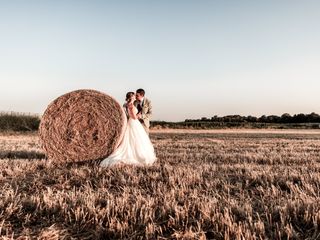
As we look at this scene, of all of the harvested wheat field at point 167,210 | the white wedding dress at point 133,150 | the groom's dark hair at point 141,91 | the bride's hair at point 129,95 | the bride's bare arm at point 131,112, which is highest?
the groom's dark hair at point 141,91

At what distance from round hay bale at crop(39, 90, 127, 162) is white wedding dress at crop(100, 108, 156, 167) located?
19 cm

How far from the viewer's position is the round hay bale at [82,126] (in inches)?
383

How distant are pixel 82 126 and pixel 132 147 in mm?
1307

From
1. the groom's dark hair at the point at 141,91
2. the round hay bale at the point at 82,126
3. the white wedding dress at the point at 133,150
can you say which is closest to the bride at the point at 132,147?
the white wedding dress at the point at 133,150

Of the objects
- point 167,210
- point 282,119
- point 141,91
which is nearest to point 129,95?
point 141,91

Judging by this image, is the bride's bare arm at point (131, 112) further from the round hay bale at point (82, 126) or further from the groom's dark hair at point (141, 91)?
the groom's dark hair at point (141, 91)

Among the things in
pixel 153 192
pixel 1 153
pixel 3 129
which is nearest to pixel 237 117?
pixel 3 129

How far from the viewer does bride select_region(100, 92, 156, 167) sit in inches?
369

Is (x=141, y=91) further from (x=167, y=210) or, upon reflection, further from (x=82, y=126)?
(x=167, y=210)

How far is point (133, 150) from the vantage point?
968 cm

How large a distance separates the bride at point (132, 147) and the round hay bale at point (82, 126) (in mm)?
201

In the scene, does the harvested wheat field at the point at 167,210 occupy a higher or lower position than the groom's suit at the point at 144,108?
lower

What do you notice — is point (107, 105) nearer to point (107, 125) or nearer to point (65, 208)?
point (107, 125)

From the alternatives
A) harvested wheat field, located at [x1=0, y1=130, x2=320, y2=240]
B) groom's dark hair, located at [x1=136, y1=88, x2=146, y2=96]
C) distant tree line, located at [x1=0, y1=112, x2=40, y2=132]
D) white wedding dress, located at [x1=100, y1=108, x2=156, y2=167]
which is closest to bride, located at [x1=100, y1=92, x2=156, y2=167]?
white wedding dress, located at [x1=100, y1=108, x2=156, y2=167]
